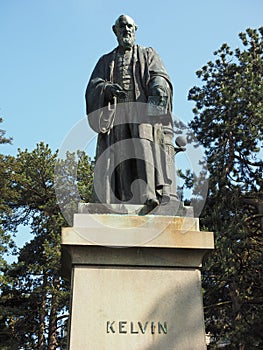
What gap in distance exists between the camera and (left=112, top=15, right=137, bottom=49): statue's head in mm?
6379

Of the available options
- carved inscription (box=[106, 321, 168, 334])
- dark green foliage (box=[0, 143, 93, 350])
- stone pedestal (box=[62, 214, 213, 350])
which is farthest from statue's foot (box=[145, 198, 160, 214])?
dark green foliage (box=[0, 143, 93, 350])

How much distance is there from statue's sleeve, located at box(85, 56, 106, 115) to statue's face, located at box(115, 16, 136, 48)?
44 centimetres

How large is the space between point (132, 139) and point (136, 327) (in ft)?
7.74

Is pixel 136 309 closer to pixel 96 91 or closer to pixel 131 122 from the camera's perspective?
pixel 131 122

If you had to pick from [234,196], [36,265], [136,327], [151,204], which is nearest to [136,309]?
[136,327]

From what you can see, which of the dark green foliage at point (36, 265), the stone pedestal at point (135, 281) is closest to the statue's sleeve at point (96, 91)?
the stone pedestal at point (135, 281)

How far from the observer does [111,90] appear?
594cm

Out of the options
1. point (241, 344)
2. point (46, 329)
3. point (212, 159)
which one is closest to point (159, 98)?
point (241, 344)

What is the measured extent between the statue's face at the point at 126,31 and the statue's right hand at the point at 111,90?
792 millimetres

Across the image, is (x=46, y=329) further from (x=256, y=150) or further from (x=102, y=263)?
(x=102, y=263)

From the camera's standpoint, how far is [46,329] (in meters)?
24.7

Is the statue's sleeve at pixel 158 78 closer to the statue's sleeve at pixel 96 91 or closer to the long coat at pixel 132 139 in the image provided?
the long coat at pixel 132 139

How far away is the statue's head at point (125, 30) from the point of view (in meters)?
6.38

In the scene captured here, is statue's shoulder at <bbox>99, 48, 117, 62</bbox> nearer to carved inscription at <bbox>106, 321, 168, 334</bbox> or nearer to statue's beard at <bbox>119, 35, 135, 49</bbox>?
statue's beard at <bbox>119, 35, 135, 49</bbox>
